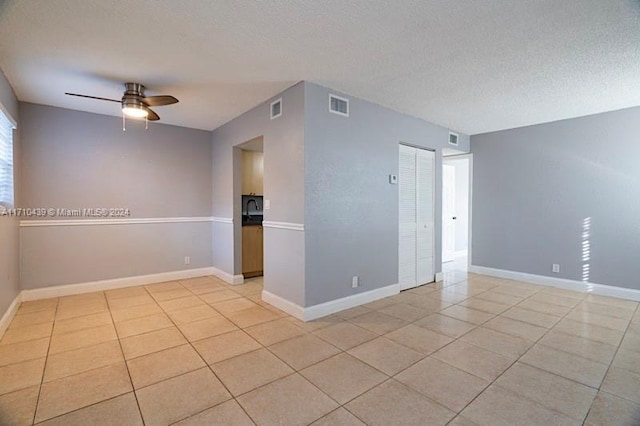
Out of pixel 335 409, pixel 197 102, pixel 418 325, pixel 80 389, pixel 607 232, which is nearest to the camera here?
pixel 335 409

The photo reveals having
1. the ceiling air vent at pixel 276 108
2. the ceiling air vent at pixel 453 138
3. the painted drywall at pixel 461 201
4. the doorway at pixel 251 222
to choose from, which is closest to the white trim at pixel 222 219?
the doorway at pixel 251 222

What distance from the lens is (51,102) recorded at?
13.1 feet

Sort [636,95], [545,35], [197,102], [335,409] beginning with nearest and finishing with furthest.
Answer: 1. [335,409]
2. [545,35]
3. [636,95]
4. [197,102]

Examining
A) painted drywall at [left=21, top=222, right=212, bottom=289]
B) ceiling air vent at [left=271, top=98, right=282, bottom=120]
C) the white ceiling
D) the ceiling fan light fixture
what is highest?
the white ceiling

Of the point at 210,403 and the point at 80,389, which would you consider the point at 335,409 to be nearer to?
the point at 210,403

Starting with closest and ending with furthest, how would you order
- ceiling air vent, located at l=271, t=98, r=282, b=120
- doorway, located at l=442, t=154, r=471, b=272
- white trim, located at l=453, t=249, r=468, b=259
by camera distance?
1. ceiling air vent, located at l=271, t=98, r=282, b=120
2. doorway, located at l=442, t=154, r=471, b=272
3. white trim, located at l=453, t=249, r=468, b=259

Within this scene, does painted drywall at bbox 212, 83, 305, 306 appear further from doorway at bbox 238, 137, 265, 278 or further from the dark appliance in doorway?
the dark appliance in doorway

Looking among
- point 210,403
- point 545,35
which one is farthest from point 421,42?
point 210,403

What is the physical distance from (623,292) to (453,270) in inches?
95.5

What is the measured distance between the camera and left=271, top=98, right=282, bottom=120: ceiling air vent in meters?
3.64

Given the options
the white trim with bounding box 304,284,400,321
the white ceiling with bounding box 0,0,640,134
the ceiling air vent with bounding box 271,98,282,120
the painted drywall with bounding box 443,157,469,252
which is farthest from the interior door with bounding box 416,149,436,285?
the painted drywall with bounding box 443,157,469,252

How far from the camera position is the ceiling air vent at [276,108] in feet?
11.9

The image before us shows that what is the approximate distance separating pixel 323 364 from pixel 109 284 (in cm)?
389

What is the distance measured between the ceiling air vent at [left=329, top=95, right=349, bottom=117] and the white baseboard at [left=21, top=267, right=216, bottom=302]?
3667mm
